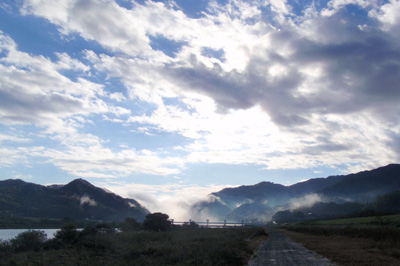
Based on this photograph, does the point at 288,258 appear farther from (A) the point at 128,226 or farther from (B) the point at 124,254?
(A) the point at 128,226

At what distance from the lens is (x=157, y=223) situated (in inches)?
3627

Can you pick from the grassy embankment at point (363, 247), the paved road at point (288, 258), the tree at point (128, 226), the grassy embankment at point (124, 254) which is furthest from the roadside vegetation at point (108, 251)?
the tree at point (128, 226)

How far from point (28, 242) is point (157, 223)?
6057 centimetres

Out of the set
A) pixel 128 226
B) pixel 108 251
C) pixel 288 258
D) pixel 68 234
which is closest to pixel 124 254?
pixel 108 251

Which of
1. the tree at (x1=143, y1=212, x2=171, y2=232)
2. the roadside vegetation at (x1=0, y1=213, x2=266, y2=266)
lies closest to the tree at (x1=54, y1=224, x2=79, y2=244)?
the roadside vegetation at (x1=0, y1=213, x2=266, y2=266)

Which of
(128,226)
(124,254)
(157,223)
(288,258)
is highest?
(288,258)

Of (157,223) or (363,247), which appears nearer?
(363,247)

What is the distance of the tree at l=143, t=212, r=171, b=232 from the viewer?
3602 inches

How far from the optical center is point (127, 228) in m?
78.8

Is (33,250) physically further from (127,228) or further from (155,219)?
(155,219)

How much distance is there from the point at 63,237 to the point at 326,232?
51.9 m

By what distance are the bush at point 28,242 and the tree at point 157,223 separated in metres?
58.1

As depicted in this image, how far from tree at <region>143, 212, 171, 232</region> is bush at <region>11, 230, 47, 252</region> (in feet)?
191

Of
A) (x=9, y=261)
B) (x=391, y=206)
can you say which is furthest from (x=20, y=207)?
(x=391, y=206)
